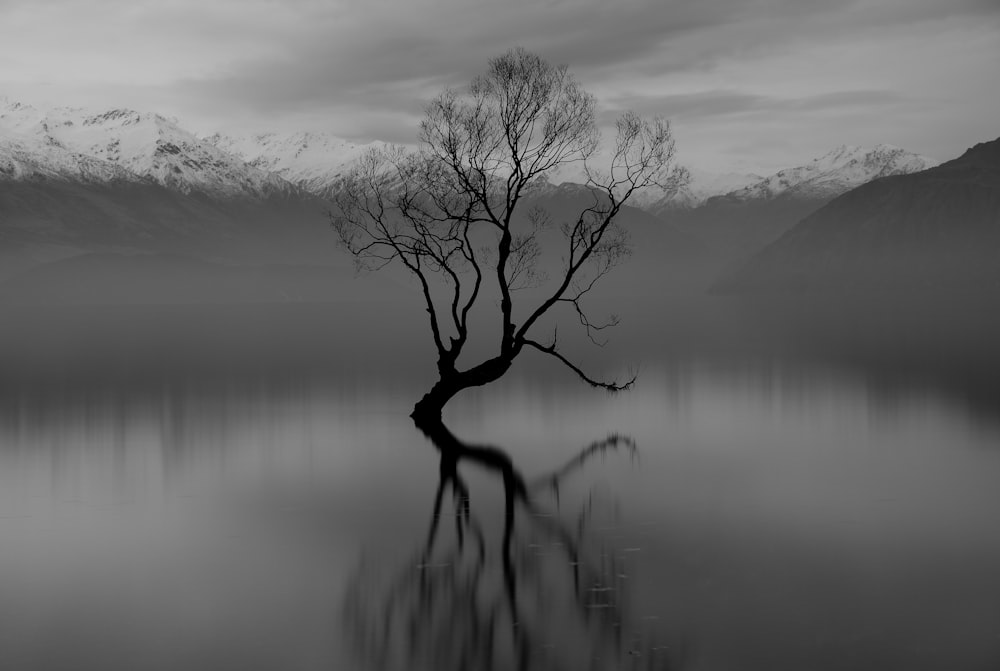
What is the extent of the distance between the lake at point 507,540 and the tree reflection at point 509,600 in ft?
0.18

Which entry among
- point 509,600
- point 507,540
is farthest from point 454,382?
point 509,600

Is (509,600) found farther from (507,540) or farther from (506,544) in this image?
(507,540)

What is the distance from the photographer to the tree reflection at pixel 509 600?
14961mm

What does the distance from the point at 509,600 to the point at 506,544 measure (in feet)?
11.9

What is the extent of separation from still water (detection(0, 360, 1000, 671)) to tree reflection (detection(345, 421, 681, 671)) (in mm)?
54

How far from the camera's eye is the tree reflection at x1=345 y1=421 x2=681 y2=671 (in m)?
15.0

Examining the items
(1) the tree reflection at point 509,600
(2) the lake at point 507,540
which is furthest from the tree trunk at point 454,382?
(1) the tree reflection at point 509,600

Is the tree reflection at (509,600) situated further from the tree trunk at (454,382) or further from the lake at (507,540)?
the tree trunk at (454,382)

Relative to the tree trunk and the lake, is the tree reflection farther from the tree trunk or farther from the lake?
the tree trunk

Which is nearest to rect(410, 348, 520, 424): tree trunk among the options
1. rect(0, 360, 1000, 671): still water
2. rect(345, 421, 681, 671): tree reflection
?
rect(0, 360, 1000, 671): still water

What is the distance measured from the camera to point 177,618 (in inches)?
650

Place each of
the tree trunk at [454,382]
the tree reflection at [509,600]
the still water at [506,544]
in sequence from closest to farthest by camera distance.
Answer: the tree reflection at [509,600], the still water at [506,544], the tree trunk at [454,382]

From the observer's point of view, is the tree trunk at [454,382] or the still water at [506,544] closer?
the still water at [506,544]

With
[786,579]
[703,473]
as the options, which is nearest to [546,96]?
[703,473]
